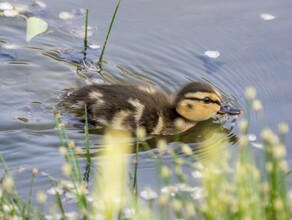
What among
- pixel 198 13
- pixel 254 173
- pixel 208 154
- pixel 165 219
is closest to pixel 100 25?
pixel 198 13

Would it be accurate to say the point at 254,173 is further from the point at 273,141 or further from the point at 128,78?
the point at 128,78

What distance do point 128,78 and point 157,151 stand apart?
841 millimetres

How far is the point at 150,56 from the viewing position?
532cm

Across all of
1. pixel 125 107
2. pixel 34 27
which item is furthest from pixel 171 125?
pixel 34 27

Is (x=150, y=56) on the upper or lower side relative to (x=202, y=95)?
upper

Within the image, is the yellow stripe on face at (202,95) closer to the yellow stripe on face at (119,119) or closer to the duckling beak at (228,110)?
the duckling beak at (228,110)

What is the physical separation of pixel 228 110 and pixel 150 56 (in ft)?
2.62

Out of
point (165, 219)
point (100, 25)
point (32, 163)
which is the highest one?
point (100, 25)

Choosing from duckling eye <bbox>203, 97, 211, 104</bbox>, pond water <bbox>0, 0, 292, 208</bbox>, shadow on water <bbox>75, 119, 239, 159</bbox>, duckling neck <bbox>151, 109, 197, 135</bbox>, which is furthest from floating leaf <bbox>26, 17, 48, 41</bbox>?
duckling eye <bbox>203, 97, 211, 104</bbox>

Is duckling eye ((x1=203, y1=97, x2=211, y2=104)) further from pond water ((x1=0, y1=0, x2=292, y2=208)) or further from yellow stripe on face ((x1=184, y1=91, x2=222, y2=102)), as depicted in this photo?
pond water ((x1=0, y1=0, x2=292, y2=208))

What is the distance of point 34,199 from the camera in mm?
3840

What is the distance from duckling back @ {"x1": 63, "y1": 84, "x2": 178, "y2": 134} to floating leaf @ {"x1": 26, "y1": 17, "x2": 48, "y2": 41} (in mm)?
695

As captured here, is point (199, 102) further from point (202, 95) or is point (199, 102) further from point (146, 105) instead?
point (146, 105)

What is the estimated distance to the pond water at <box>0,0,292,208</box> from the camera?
15.4ft
